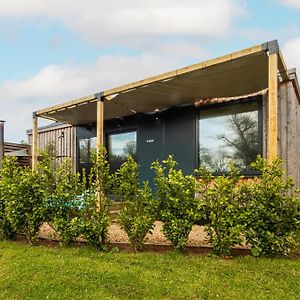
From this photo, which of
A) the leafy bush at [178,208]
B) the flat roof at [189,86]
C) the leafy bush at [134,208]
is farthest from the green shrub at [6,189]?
the leafy bush at [178,208]

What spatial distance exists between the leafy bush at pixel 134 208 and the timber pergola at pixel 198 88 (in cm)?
126

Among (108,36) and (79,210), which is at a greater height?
(108,36)

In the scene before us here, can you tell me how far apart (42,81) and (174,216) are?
1232 centimetres

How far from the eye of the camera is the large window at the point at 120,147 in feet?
28.2

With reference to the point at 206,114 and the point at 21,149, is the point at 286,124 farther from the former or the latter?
the point at 21,149

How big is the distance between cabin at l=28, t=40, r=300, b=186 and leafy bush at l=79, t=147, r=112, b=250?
54.3 inches

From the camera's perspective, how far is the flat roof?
14.4 feet

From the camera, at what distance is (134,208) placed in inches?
162

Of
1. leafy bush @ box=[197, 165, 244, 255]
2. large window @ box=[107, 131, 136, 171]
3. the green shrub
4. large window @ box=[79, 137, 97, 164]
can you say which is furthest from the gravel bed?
large window @ box=[79, 137, 97, 164]

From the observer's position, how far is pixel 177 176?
153 inches

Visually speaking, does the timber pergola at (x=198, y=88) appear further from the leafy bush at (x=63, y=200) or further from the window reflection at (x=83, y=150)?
the window reflection at (x=83, y=150)

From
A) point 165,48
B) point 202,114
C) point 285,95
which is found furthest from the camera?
point 165,48

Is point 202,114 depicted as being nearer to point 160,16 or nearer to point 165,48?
point 160,16

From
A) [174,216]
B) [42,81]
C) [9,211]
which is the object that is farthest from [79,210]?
[42,81]
